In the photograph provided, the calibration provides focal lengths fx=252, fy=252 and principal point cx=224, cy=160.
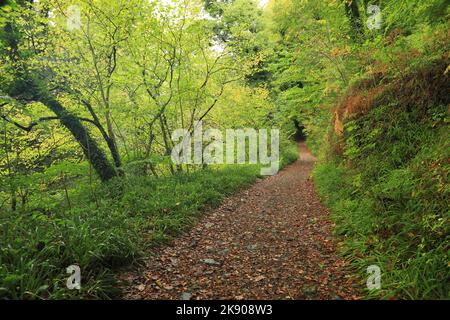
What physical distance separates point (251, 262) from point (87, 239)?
2.68 meters

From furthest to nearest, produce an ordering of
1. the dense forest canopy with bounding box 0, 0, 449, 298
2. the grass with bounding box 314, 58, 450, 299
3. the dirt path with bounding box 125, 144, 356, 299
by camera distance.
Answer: the dense forest canopy with bounding box 0, 0, 449, 298 → the dirt path with bounding box 125, 144, 356, 299 → the grass with bounding box 314, 58, 450, 299

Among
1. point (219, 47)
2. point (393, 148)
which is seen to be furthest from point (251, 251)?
point (219, 47)

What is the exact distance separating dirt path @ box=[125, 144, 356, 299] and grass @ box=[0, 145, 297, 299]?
1.35 feet

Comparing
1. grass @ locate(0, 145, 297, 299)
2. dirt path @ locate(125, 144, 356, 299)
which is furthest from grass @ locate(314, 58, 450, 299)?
grass @ locate(0, 145, 297, 299)

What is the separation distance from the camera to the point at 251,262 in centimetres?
435

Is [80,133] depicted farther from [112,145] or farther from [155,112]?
[155,112]

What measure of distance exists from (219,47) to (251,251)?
888cm

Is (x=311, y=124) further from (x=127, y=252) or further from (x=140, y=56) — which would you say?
(x=127, y=252)

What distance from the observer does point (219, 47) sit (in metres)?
10.8

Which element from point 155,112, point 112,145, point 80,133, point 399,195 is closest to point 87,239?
point 399,195

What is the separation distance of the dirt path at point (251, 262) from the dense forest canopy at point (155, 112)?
49cm

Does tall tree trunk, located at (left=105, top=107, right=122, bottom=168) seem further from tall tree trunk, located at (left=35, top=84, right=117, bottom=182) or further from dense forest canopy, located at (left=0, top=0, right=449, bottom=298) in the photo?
tall tree trunk, located at (left=35, top=84, right=117, bottom=182)

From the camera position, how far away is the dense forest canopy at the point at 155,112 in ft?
12.1

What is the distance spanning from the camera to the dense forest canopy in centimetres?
370
